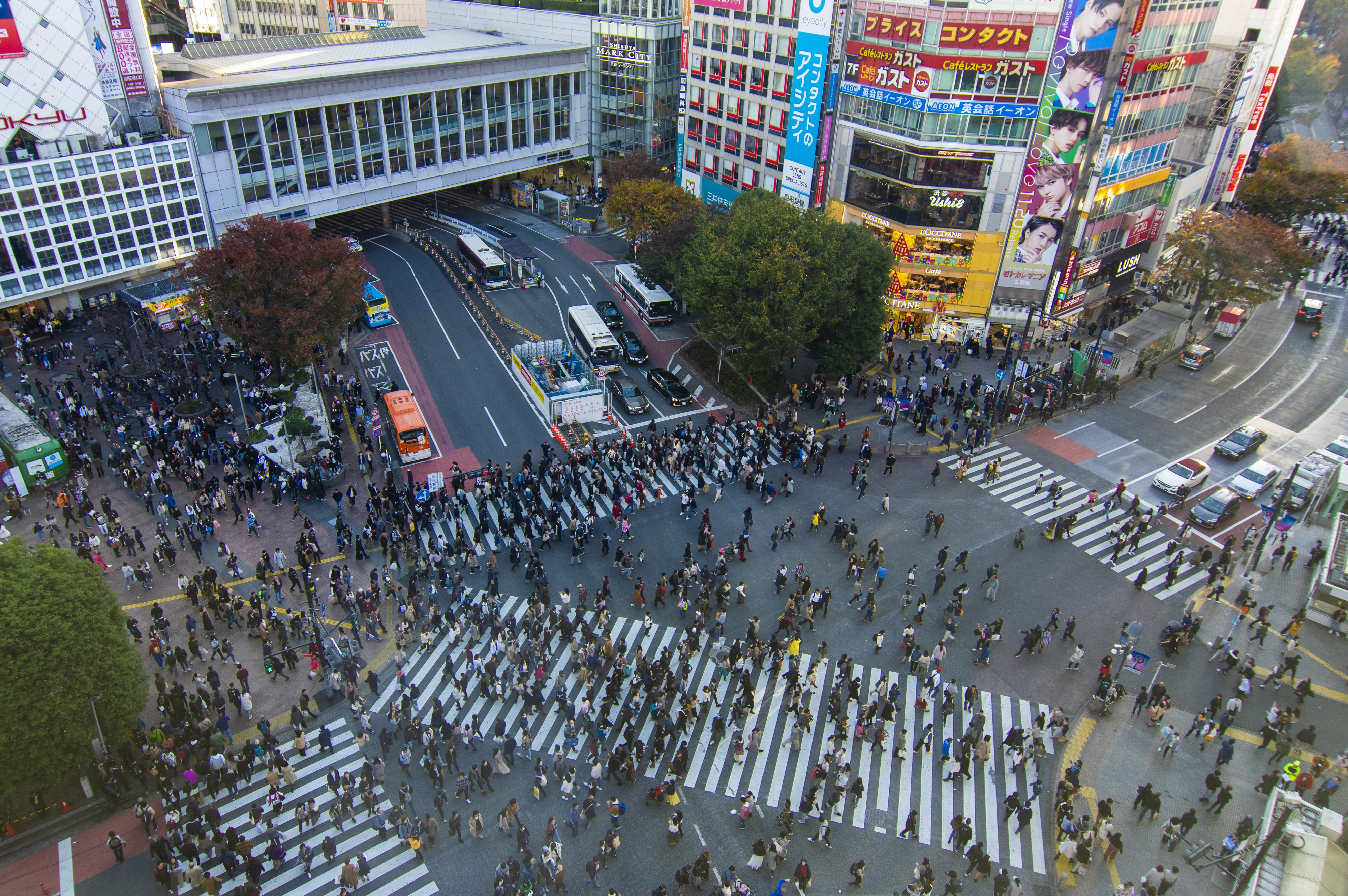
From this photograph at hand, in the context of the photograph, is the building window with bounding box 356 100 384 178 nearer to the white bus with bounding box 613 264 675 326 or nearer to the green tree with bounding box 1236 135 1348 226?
the white bus with bounding box 613 264 675 326

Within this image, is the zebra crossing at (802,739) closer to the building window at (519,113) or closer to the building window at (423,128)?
the building window at (423,128)

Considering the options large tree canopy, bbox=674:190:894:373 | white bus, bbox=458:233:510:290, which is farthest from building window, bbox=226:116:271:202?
large tree canopy, bbox=674:190:894:373

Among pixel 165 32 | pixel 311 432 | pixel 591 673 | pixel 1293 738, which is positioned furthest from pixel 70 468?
pixel 165 32

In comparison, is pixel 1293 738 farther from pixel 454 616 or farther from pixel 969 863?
pixel 454 616

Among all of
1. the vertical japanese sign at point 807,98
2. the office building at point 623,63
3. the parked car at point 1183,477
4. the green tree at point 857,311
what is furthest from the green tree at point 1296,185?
the office building at point 623,63

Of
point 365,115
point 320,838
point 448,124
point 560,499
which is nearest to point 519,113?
point 448,124

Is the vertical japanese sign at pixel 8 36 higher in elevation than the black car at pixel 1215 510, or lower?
higher

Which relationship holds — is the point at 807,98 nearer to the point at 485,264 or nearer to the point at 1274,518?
the point at 485,264
